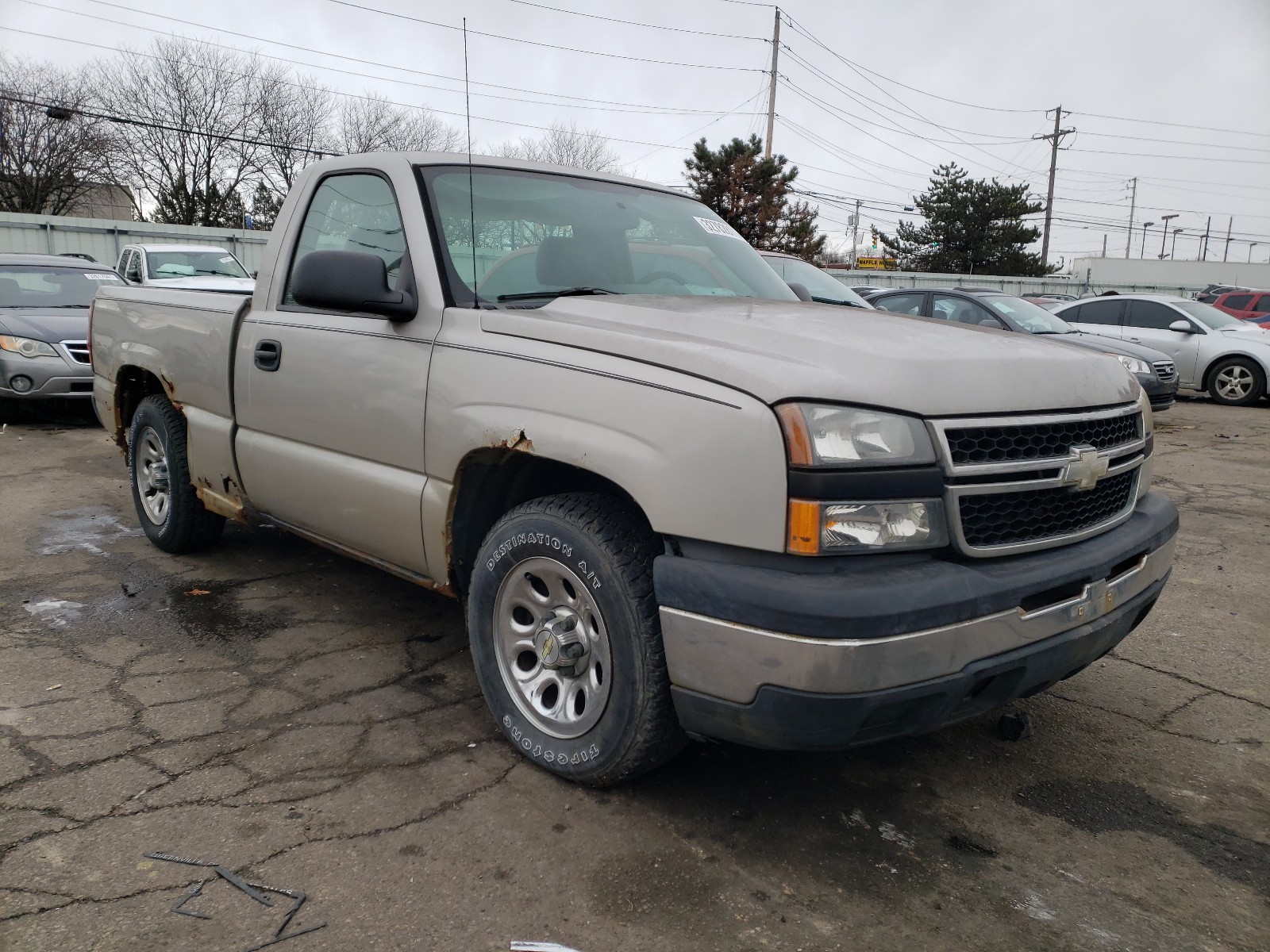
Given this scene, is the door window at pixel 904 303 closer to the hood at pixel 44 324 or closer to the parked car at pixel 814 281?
the parked car at pixel 814 281

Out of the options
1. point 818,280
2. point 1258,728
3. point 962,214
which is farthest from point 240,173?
point 1258,728

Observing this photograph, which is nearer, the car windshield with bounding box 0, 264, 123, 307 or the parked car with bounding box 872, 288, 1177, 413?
the car windshield with bounding box 0, 264, 123, 307

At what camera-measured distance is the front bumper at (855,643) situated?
2053mm

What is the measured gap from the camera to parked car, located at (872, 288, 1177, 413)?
36.9ft

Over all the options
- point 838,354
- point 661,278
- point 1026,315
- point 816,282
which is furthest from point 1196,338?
point 838,354

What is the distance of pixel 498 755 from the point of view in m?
2.93

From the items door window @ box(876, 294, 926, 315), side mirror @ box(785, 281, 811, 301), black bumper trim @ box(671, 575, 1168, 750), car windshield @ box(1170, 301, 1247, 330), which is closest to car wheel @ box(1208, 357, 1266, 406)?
car windshield @ box(1170, 301, 1247, 330)

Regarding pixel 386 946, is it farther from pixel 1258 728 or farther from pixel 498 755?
pixel 1258 728

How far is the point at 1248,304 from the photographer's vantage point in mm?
19781

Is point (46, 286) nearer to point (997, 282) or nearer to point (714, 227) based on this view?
point (714, 227)

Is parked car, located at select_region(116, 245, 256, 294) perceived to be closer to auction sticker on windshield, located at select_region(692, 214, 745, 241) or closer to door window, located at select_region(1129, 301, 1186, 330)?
auction sticker on windshield, located at select_region(692, 214, 745, 241)

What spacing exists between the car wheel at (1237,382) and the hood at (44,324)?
47.9 ft

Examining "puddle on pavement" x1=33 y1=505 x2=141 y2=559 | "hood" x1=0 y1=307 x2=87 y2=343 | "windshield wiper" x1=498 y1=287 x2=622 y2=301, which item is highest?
"windshield wiper" x1=498 y1=287 x2=622 y2=301

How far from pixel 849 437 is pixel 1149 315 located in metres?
14.3
